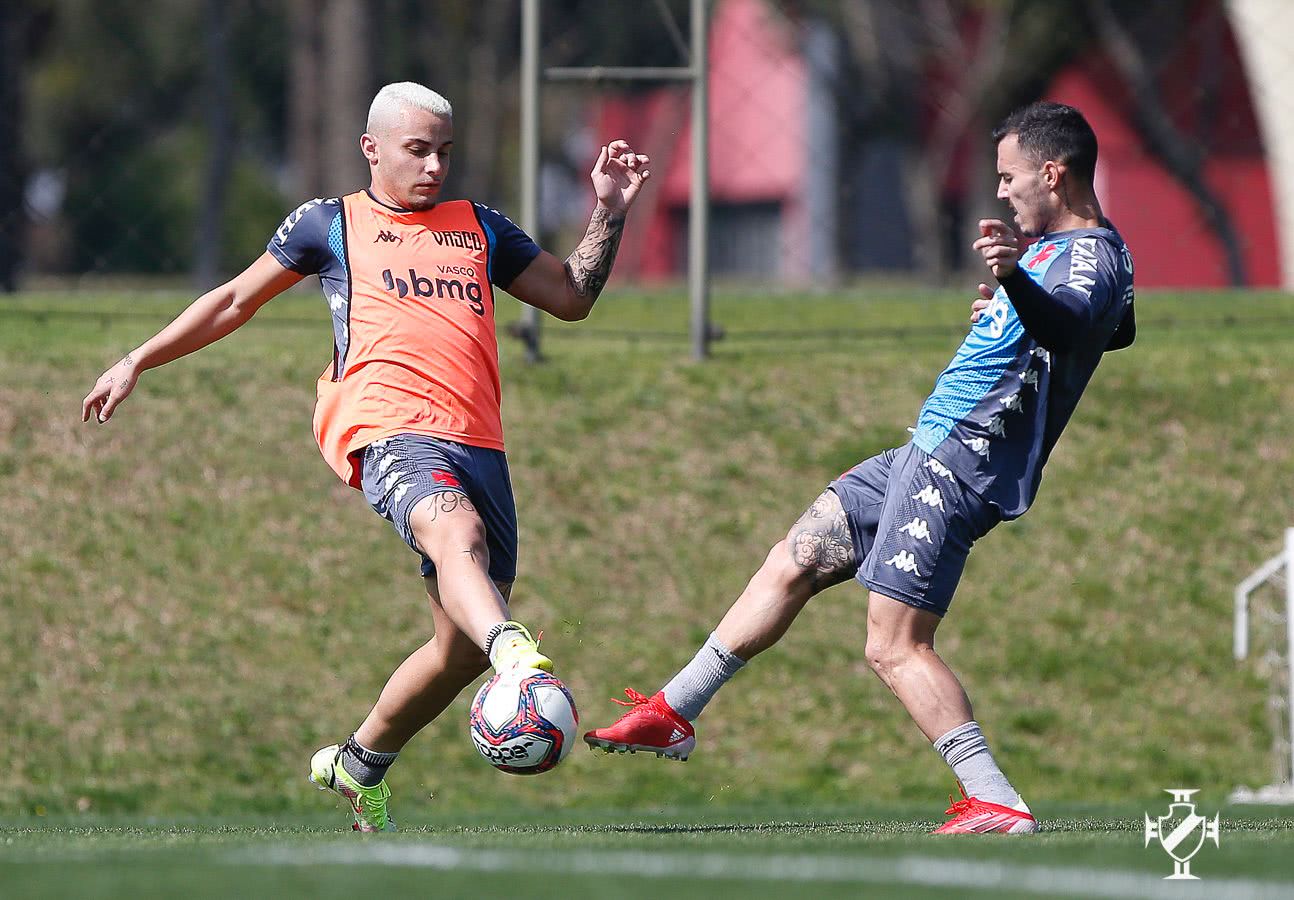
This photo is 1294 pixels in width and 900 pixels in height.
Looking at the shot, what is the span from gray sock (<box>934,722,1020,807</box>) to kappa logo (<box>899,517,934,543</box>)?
0.53m

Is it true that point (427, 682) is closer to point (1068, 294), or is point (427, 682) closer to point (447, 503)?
point (447, 503)

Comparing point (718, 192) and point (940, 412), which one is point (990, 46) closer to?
point (718, 192)

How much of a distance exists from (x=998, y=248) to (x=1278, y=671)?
4943mm

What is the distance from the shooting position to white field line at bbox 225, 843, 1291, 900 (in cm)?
372

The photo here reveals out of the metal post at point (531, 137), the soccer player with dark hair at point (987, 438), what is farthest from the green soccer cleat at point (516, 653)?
the metal post at point (531, 137)

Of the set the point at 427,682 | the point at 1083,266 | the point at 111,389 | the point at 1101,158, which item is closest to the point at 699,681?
the point at 427,682

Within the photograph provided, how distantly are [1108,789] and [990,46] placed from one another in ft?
70.7

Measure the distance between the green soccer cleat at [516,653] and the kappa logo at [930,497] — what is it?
4.04ft

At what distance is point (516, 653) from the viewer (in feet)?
16.3

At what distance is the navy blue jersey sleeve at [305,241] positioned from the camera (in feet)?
19.3

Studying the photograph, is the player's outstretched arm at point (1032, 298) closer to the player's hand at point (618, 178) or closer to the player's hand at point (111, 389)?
the player's hand at point (618, 178)

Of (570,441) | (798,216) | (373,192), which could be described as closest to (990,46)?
(798,216)

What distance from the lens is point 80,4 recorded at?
40.8 m

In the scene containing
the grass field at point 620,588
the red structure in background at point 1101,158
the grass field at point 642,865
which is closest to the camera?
the grass field at point 642,865
